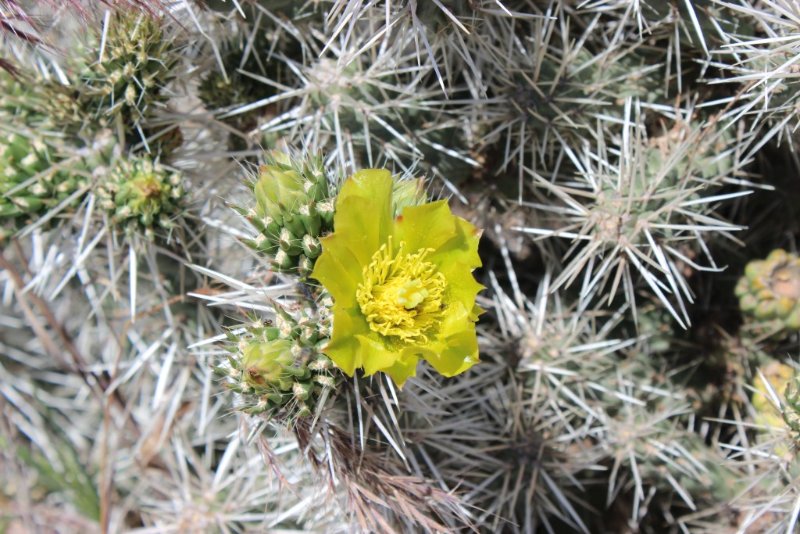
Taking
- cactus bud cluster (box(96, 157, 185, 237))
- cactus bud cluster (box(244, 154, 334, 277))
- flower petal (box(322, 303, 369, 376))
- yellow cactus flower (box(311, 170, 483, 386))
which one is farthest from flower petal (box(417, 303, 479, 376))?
cactus bud cluster (box(96, 157, 185, 237))

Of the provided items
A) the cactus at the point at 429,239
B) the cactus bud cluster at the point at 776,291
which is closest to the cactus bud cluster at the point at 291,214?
the cactus at the point at 429,239

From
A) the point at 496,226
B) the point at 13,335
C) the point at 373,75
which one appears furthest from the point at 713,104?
the point at 13,335

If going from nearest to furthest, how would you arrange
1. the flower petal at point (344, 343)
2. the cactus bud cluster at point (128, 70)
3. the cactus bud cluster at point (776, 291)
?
the flower petal at point (344, 343)
the cactus bud cluster at point (128, 70)
the cactus bud cluster at point (776, 291)

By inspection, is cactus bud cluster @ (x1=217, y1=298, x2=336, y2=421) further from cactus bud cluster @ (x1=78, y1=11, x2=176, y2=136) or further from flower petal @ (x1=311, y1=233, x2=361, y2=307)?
cactus bud cluster @ (x1=78, y1=11, x2=176, y2=136)

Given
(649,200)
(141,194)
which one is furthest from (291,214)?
(649,200)

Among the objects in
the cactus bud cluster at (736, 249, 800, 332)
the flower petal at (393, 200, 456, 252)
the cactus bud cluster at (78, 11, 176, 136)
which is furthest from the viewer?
the cactus bud cluster at (736, 249, 800, 332)

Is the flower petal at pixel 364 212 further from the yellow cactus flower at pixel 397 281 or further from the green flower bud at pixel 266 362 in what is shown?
the green flower bud at pixel 266 362

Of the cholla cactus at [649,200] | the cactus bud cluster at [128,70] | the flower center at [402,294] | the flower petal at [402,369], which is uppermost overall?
the cactus bud cluster at [128,70]
